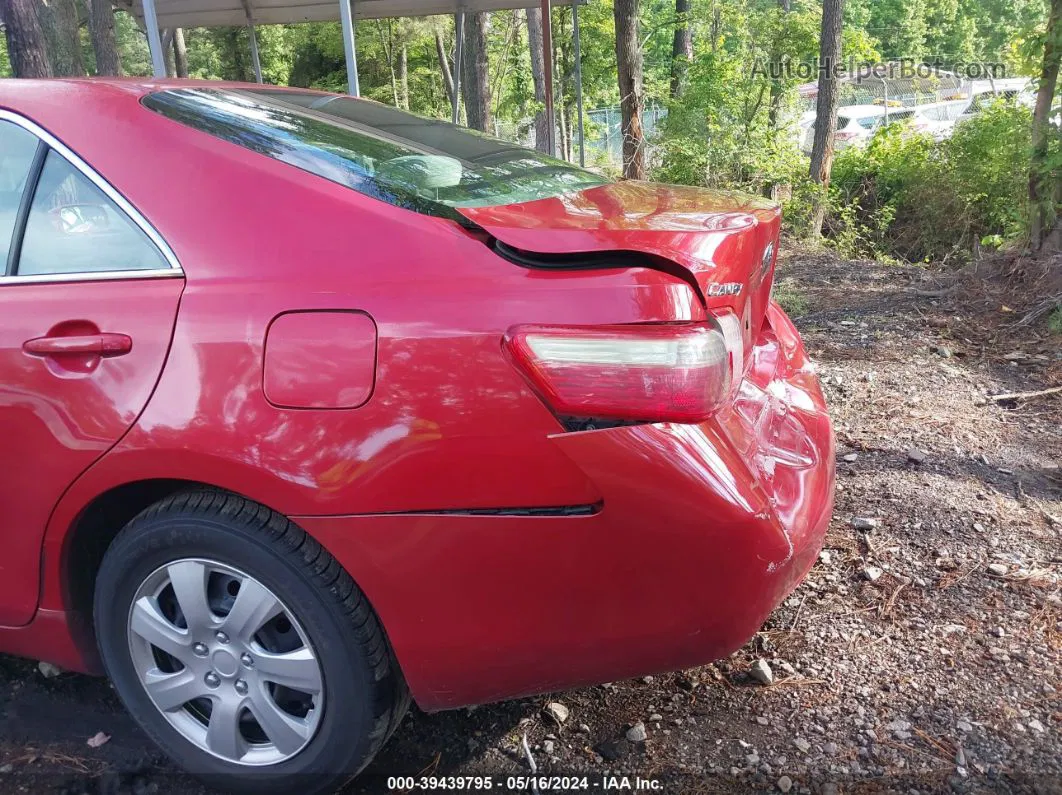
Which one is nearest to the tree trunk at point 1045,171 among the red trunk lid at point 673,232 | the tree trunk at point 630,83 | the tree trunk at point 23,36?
the red trunk lid at point 673,232

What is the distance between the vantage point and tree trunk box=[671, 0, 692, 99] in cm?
1525

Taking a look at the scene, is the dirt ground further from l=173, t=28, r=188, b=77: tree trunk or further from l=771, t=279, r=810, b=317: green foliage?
l=173, t=28, r=188, b=77: tree trunk

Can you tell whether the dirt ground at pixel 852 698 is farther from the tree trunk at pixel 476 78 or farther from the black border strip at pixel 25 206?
the tree trunk at pixel 476 78

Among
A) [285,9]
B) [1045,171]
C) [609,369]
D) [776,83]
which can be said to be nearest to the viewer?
[609,369]

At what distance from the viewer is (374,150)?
208cm

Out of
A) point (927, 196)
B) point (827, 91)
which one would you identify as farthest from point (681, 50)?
point (927, 196)

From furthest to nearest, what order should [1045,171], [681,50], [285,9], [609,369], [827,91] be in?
[681,50]
[827,91]
[285,9]
[1045,171]
[609,369]

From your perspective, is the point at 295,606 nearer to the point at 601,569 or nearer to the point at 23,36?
the point at 601,569

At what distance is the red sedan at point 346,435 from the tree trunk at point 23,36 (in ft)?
27.2

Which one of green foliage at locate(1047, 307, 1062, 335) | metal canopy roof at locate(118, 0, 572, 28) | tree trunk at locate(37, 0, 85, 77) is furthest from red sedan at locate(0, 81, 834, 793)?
tree trunk at locate(37, 0, 85, 77)

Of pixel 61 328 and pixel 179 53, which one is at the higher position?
pixel 179 53

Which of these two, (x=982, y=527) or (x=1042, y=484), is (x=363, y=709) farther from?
(x=1042, y=484)

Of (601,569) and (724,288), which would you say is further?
(724,288)

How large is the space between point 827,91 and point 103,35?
474 inches
